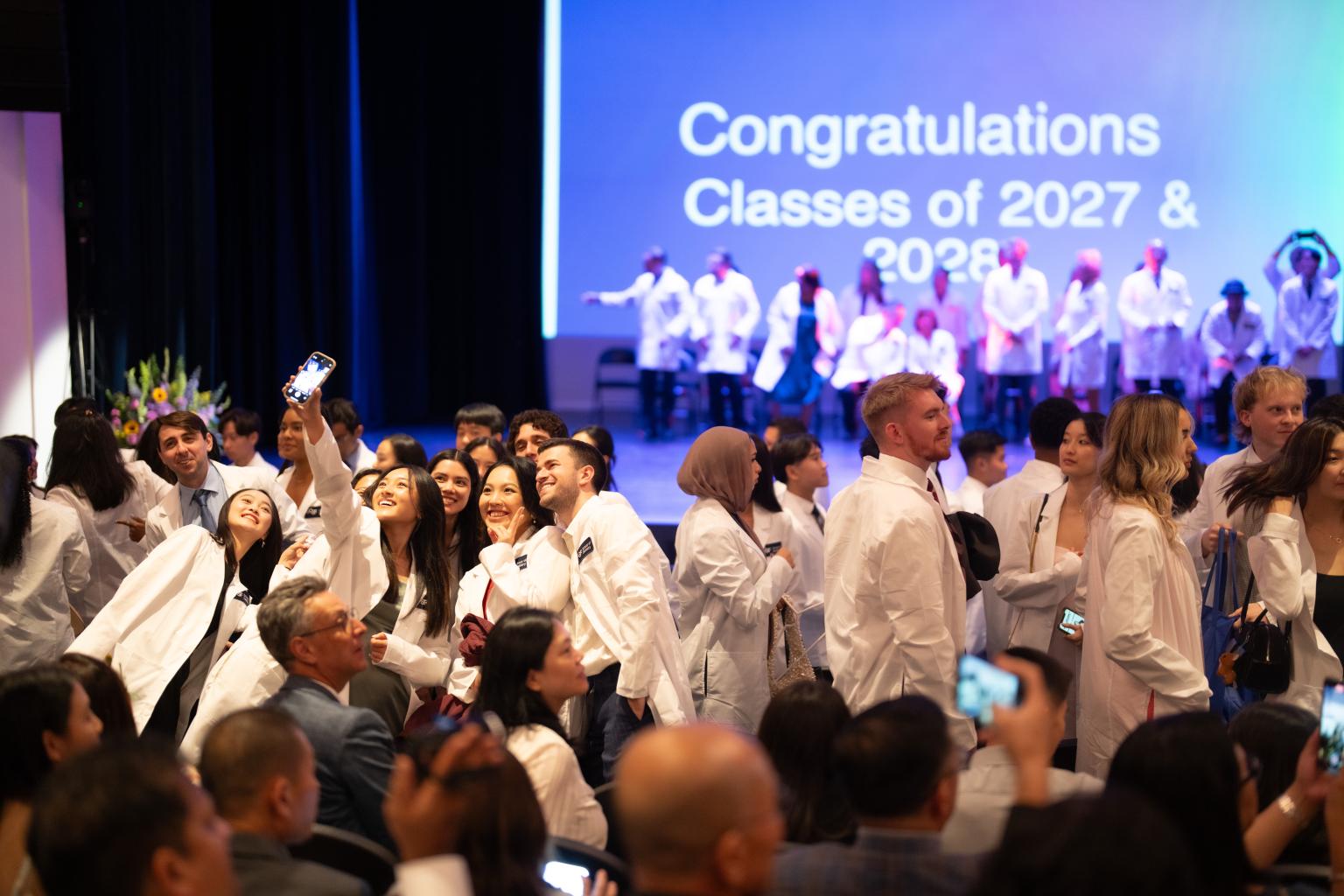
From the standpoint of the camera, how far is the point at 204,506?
16.7 feet

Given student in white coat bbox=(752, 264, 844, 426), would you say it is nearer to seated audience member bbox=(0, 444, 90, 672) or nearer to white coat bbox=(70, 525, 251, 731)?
seated audience member bbox=(0, 444, 90, 672)

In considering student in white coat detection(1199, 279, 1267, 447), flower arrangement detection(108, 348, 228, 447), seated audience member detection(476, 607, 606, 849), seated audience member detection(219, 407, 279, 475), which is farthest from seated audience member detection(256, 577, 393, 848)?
student in white coat detection(1199, 279, 1267, 447)

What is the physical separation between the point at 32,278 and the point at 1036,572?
6565 mm

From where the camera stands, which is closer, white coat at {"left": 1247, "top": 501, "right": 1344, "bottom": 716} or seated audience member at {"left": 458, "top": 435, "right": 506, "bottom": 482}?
white coat at {"left": 1247, "top": 501, "right": 1344, "bottom": 716}

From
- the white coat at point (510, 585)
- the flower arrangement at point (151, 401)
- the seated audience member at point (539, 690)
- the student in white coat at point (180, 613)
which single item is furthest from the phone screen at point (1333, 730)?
the flower arrangement at point (151, 401)

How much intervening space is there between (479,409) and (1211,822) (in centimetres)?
454

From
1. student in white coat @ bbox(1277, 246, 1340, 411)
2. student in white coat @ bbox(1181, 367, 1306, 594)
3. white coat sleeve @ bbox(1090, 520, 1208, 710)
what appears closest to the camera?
white coat sleeve @ bbox(1090, 520, 1208, 710)

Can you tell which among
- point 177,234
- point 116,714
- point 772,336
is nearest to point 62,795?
point 116,714

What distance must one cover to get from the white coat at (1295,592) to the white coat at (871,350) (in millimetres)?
8196

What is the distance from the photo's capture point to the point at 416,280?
43.7ft

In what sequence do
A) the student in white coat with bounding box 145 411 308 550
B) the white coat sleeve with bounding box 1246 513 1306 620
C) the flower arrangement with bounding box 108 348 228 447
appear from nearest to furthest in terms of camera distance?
the white coat sleeve with bounding box 1246 513 1306 620
the student in white coat with bounding box 145 411 308 550
the flower arrangement with bounding box 108 348 228 447

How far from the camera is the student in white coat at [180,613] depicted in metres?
3.76

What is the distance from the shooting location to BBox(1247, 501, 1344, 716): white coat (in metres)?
3.67

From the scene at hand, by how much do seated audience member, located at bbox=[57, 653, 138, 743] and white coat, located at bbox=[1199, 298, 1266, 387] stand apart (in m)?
10.8
